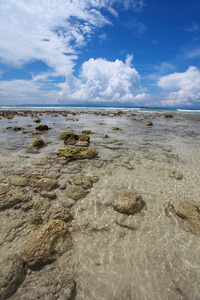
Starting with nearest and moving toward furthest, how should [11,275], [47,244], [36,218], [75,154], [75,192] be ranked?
[11,275]
[47,244]
[36,218]
[75,192]
[75,154]

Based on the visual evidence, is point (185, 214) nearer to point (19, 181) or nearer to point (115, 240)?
point (115, 240)

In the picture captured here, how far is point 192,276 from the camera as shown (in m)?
2.95

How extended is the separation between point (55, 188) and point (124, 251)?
3375 mm

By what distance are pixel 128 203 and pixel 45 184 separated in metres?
3.30

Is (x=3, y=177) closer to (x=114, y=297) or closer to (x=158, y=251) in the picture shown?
(x=114, y=297)

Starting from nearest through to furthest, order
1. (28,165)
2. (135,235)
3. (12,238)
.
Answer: (12,238) < (135,235) < (28,165)

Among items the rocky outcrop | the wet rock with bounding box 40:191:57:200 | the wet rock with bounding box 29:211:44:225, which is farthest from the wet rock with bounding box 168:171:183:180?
the rocky outcrop

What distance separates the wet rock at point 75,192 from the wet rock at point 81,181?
0.27 metres

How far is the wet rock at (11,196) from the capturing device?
460 centimetres

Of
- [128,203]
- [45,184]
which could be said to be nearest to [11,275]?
[45,184]

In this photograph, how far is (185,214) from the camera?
14.0 feet

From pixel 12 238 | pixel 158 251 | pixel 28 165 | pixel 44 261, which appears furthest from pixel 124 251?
pixel 28 165

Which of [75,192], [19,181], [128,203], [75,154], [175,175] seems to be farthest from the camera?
[75,154]

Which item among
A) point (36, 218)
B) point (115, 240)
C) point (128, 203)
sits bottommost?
point (115, 240)
